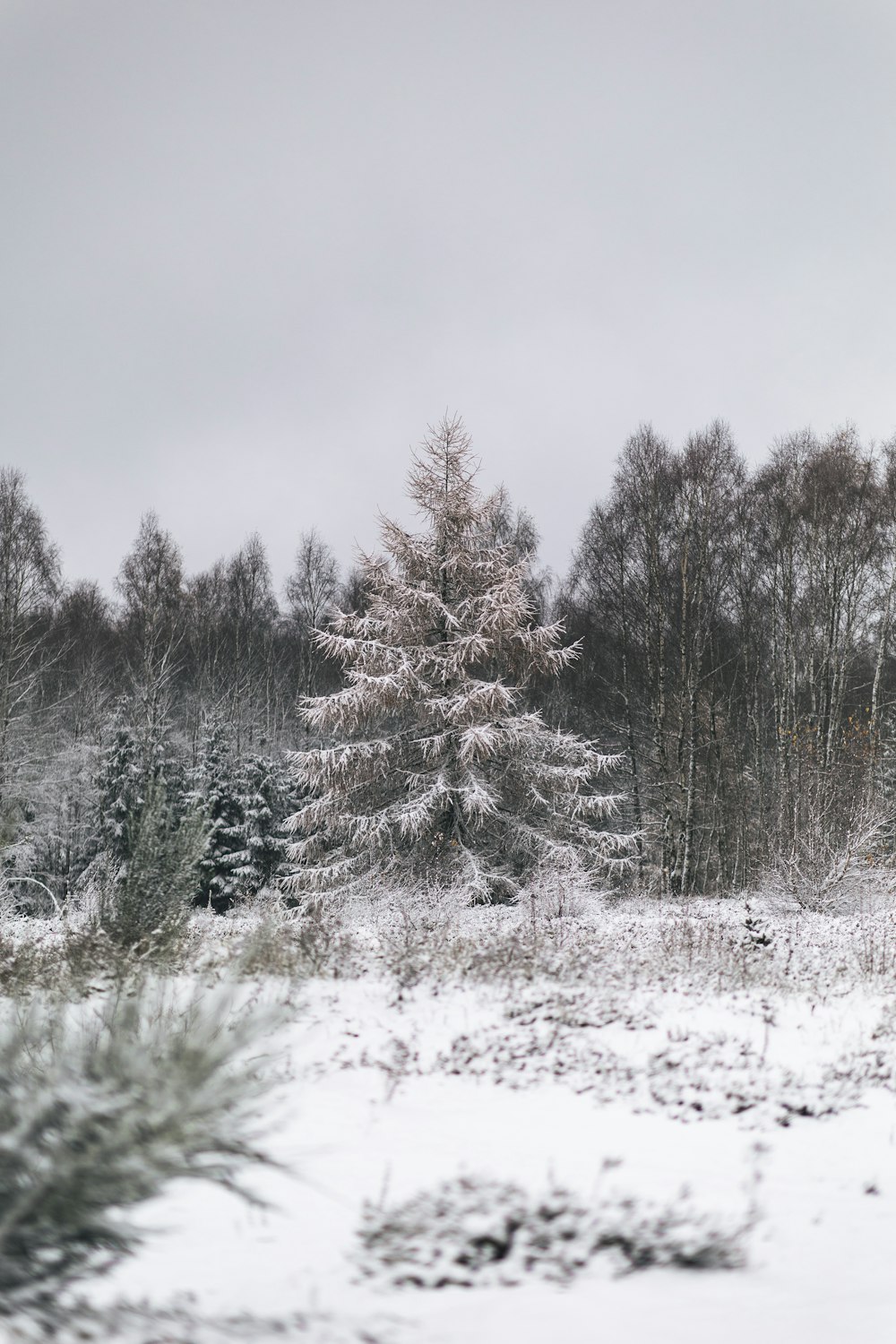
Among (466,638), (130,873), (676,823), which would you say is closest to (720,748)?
(676,823)

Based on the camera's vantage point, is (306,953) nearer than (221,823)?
Yes

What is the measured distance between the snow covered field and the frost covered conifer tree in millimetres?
3969

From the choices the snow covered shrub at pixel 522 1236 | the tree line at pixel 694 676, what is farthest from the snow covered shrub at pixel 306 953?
the tree line at pixel 694 676

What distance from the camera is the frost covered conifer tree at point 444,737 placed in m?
13.0

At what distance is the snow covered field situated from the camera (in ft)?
10.0

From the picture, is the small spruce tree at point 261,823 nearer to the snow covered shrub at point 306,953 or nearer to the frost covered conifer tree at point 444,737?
the frost covered conifer tree at point 444,737

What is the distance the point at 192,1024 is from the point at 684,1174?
9.80ft

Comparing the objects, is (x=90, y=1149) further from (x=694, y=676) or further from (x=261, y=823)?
(x=261, y=823)

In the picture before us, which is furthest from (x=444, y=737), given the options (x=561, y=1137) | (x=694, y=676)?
(x=561, y=1137)

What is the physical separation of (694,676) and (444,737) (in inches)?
304

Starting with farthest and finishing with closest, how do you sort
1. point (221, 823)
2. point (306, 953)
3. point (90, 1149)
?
point (221, 823)
point (306, 953)
point (90, 1149)

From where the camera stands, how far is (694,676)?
18.2 metres

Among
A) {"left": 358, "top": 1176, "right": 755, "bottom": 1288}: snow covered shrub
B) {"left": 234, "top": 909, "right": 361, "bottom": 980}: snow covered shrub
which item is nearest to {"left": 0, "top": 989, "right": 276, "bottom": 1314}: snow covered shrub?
{"left": 358, "top": 1176, "right": 755, "bottom": 1288}: snow covered shrub

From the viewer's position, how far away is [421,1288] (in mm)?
3186
